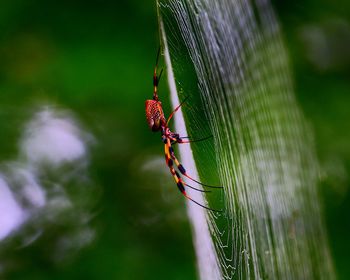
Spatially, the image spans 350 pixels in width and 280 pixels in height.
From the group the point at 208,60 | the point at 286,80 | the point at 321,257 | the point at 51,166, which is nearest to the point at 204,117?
the point at 208,60

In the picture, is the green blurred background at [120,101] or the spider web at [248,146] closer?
the spider web at [248,146]

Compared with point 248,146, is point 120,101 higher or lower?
higher

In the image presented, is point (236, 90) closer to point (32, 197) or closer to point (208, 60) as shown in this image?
point (208, 60)

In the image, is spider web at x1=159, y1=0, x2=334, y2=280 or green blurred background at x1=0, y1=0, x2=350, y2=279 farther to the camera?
green blurred background at x1=0, y1=0, x2=350, y2=279
